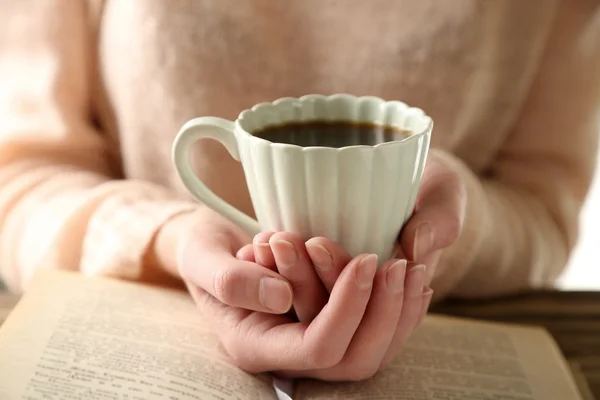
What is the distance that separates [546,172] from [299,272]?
0.51 meters

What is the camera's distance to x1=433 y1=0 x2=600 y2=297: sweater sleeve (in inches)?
25.5

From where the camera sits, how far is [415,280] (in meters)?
0.37

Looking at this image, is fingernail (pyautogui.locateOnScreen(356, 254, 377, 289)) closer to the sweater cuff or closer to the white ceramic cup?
the white ceramic cup

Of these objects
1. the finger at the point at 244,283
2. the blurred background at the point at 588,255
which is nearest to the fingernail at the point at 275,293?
the finger at the point at 244,283

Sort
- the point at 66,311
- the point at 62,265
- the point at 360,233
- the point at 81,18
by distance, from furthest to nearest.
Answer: the point at 81,18 → the point at 62,265 → the point at 66,311 → the point at 360,233

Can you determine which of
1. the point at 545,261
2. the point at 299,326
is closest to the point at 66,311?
the point at 299,326

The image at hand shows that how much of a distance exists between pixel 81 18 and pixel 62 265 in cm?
31

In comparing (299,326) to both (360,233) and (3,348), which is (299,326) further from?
(3,348)

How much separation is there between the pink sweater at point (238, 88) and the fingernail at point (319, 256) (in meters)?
0.23

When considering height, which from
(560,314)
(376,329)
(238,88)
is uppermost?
(238,88)

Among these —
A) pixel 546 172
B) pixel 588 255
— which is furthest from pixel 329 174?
pixel 588 255

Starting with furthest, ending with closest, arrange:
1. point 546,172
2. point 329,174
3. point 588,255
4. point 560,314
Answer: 1. point 588,255
2. point 546,172
3. point 560,314
4. point 329,174

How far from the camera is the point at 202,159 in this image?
24.6 inches

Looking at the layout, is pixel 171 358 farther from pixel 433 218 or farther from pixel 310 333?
pixel 433 218
